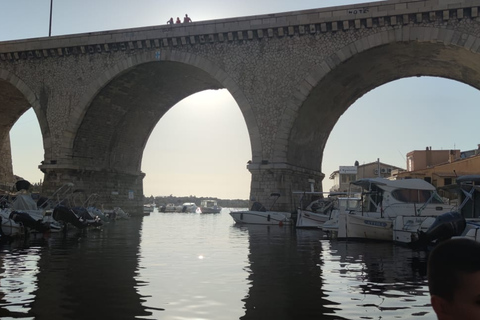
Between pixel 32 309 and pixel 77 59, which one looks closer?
pixel 32 309

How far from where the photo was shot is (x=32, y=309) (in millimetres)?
7109

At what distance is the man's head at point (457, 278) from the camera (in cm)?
208

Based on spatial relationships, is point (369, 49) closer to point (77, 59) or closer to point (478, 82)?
point (478, 82)

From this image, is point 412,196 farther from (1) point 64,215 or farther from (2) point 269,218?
(1) point 64,215

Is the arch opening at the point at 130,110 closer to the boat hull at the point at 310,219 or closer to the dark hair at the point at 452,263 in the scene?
the boat hull at the point at 310,219

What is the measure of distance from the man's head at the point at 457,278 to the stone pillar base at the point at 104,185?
112 feet

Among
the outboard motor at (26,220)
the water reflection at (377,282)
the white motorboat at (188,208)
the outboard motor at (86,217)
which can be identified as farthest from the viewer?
the white motorboat at (188,208)

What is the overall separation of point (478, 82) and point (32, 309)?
2798cm

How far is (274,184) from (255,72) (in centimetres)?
644

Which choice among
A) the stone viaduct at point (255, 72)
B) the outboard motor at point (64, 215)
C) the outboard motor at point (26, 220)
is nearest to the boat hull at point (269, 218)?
the stone viaduct at point (255, 72)

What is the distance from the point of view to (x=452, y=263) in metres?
2.10

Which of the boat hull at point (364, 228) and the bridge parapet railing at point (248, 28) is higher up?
the bridge parapet railing at point (248, 28)

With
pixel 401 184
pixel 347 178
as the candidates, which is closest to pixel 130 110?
pixel 401 184

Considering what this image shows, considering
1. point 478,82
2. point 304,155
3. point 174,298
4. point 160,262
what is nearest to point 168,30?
point 304,155
